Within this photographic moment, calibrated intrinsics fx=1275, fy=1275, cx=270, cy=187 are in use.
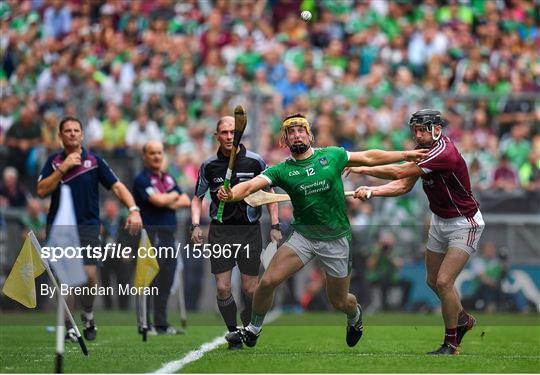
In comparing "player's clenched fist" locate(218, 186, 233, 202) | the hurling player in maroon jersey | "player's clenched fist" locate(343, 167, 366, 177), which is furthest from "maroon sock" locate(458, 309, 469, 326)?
"player's clenched fist" locate(218, 186, 233, 202)

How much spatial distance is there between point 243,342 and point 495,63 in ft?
39.7

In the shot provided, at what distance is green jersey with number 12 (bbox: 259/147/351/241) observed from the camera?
38.6ft

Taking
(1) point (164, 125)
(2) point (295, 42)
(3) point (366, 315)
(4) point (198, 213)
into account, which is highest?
(2) point (295, 42)

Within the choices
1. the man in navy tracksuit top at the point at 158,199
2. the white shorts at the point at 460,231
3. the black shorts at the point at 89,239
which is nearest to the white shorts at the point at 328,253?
the white shorts at the point at 460,231

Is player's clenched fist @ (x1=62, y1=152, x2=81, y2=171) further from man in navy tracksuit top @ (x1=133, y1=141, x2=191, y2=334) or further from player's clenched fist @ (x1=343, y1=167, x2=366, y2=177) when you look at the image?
player's clenched fist @ (x1=343, y1=167, x2=366, y2=177)

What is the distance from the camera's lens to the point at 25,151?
2128 cm

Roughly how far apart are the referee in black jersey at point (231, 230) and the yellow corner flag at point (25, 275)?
2016 mm

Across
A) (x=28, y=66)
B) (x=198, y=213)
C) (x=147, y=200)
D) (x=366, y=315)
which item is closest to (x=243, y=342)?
(x=198, y=213)

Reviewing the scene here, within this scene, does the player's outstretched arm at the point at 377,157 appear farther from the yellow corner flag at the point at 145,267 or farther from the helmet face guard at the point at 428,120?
the yellow corner flag at the point at 145,267

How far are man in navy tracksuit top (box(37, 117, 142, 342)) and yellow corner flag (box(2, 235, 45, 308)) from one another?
5.88 ft

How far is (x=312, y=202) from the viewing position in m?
11.9

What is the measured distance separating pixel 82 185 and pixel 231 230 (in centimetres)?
210

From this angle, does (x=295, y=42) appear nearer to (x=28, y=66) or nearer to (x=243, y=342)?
(x=28, y=66)

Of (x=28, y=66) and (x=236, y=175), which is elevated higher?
(x=28, y=66)
